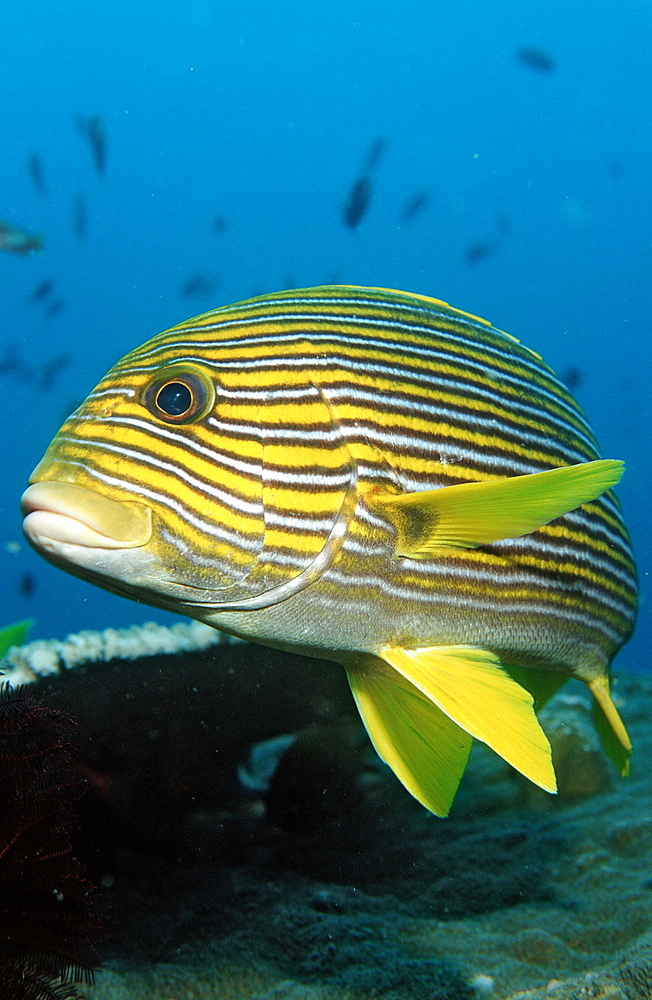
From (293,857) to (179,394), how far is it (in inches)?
129

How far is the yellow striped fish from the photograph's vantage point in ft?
5.38

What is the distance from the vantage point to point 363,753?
4254mm

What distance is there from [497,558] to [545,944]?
223 cm

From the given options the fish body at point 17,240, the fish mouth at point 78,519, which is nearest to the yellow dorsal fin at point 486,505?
the fish mouth at point 78,519

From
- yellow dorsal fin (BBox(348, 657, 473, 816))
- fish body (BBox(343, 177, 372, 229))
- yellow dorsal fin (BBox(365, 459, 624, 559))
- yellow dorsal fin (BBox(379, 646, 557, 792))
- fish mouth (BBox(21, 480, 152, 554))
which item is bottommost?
yellow dorsal fin (BBox(348, 657, 473, 816))

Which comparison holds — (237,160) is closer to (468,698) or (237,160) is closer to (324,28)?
(324,28)

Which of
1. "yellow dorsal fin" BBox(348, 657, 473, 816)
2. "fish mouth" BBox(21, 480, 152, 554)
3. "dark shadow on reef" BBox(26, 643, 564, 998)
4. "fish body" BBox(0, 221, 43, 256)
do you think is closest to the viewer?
"fish mouth" BBox(21, 480, 152, 554)

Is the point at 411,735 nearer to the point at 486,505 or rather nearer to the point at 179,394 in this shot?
the point at 486,505

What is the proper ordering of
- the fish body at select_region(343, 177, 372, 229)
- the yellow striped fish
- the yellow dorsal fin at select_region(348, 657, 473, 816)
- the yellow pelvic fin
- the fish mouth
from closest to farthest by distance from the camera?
the fish mouth
the yellow striped fish
the yellow dorsal fin at select_region(348, 657, 473, 816)
the yellow pelvic fin
the fish body at select_region(343, 177, 372, 229)

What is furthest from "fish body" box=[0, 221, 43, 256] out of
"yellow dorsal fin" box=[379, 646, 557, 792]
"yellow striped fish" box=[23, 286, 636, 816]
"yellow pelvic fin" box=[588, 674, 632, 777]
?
"yellow pelvic fin" box=[588, 674, 632, 777]

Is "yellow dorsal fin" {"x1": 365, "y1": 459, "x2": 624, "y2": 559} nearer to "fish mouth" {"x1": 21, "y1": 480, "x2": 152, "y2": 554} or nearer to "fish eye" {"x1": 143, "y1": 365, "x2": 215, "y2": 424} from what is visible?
"fish eye" {"x1": 143, "y1": 365, "x2": 215, "y2": 424}

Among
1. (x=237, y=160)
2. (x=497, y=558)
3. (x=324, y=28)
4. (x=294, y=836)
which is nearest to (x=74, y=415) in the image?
(x=497, y=558)

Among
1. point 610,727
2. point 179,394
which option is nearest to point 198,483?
point 179,394

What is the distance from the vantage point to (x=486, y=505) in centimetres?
173
